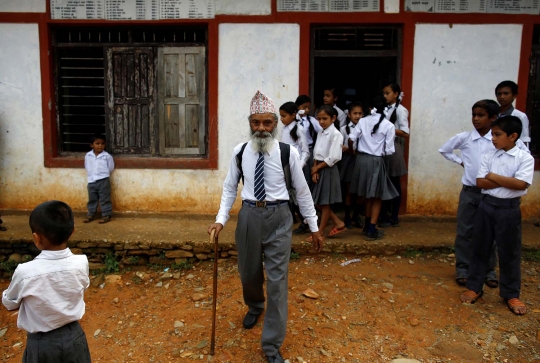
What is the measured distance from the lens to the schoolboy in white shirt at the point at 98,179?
5.93 meters

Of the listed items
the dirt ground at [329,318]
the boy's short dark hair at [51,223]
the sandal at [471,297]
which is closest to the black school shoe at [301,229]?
the dirt ground at [329,318]

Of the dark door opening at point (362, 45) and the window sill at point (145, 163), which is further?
the window sill at point (145, 163)

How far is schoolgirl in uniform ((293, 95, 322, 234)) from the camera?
17.3 ft

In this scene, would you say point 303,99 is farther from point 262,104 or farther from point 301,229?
point 262,104

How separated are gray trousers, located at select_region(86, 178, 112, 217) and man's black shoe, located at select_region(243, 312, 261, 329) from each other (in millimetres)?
3119

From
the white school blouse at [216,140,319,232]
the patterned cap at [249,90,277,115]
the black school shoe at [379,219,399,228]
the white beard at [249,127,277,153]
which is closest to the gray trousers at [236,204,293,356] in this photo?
the white school blouse at [216,140,319,232]

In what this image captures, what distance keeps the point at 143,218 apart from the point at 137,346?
8.97 feet

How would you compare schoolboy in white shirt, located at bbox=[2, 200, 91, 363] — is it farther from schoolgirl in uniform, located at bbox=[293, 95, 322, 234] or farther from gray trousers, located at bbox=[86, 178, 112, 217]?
gray trousers, located at bbox=[86, 178, 112, 217]

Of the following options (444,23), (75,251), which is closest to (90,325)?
(75,251)

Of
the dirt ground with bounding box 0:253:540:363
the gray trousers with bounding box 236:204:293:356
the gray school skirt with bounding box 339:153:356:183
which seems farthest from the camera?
the gray school skirt with bounding box 339:153:356:183

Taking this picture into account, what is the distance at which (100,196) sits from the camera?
5.96 meters

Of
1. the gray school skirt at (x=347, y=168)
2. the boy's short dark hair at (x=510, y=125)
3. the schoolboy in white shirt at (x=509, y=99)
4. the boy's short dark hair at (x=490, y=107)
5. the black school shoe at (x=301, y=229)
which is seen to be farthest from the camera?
the gray school skirt at (x=347, y=168)

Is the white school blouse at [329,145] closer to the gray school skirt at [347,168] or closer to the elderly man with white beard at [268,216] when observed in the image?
the gray school skirt at [347,168]

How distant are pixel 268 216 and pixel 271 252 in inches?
10.2
